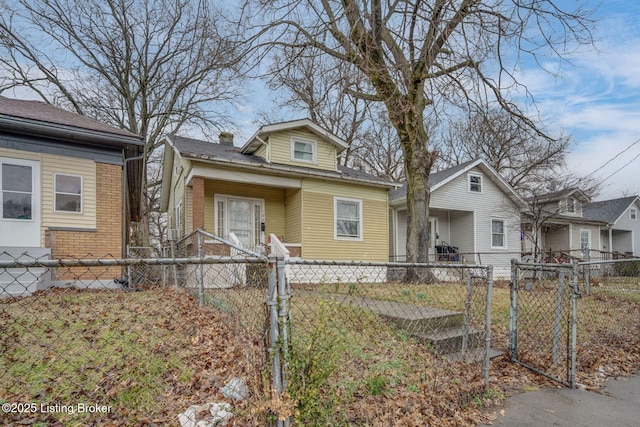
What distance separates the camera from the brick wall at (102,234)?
28.3 feet

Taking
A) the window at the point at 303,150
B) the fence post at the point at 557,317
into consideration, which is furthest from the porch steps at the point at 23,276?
the fence post at the point at 557,317

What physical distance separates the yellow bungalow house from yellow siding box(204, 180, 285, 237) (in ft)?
0.11

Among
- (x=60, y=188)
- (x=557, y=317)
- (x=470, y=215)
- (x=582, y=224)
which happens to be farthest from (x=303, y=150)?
(x=582, y=224)

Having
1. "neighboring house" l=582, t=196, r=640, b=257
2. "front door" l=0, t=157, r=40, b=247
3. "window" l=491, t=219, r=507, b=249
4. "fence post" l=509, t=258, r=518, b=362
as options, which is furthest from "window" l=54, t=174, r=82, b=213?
"neighboring house" l=582, t=196, r=640, b=257

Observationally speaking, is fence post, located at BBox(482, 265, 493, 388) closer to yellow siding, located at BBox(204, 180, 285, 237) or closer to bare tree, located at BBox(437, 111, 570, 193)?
yellow siding, located at BBox(204, 180, 285, 237)

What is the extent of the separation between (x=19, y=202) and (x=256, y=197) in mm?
6423

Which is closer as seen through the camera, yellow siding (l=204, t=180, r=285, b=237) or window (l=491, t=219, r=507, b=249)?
yellow siding (l=204, t=180, r=285, b=237)

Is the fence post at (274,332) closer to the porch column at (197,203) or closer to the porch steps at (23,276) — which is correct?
the porch steps at (23,276)

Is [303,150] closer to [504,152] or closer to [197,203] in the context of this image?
[197,203]

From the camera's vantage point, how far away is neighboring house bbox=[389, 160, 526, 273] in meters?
16.4

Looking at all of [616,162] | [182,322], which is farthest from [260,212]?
[616,162]

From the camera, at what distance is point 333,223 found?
12422mm

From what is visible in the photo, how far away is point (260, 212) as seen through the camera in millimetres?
12578

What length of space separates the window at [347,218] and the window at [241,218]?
2.68 m
